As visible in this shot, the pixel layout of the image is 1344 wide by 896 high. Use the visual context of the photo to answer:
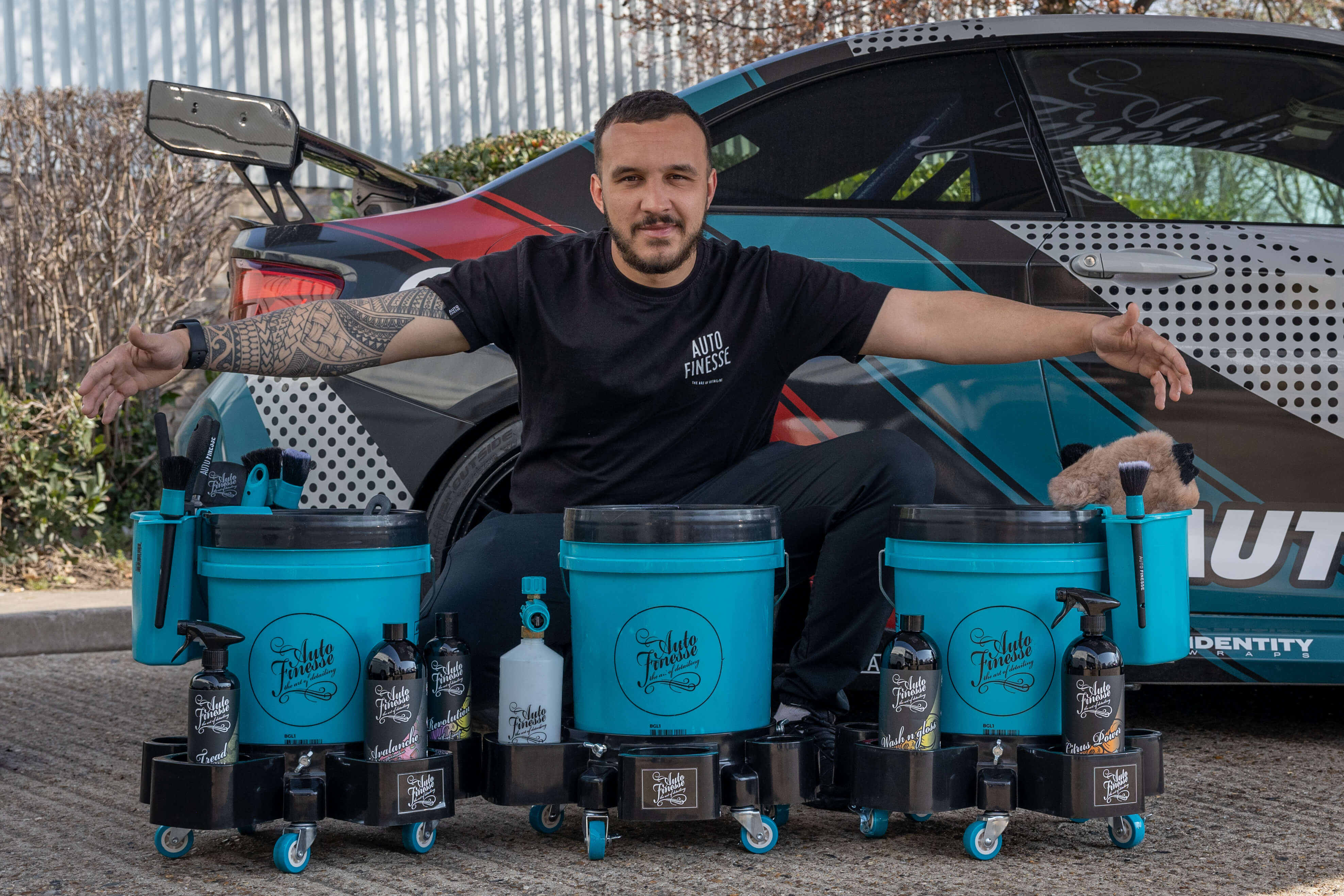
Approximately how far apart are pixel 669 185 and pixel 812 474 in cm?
66

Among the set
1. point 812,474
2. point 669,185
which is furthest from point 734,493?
point 669,185

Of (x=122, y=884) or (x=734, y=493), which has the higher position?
(x=734, y=493)

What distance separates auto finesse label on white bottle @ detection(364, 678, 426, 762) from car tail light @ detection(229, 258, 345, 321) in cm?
110

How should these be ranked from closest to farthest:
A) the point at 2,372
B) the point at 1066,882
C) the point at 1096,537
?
the point at 1066,882
the point at 1096,537
the point at 2,372

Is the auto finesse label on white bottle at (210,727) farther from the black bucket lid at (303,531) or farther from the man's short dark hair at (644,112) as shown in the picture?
the man's short dark hair at (644,112)

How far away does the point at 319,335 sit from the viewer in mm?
2484

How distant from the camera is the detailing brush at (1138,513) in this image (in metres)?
2.21

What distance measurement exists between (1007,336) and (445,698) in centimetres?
127

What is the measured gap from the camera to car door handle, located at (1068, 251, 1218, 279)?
2906 mm

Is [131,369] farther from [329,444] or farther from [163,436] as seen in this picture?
[329,444]

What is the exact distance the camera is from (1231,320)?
9.53ft

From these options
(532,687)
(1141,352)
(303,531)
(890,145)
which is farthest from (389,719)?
(890,145)

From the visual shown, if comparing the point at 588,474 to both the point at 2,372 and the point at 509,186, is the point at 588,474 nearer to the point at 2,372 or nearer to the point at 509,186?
the point at 509,186

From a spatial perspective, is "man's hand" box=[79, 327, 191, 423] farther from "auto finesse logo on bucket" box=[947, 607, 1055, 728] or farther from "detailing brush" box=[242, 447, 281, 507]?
"auto finesse logo on bucket" box=[947, 607, 1055, 728]
